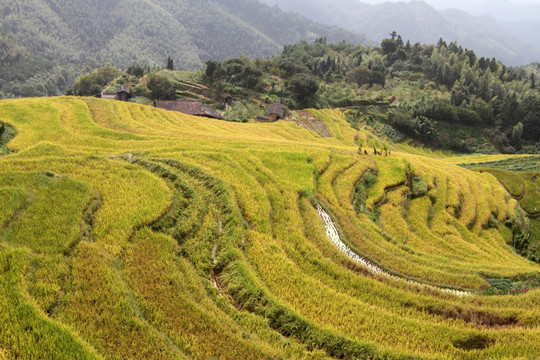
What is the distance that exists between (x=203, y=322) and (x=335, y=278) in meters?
4.02

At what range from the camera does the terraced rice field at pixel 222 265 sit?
6223 millimetres

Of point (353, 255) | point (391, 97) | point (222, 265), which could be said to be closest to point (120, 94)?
point (222, 265)

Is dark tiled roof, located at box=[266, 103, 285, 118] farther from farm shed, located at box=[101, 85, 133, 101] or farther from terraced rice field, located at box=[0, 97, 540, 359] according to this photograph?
terraced rice field, located at box=[0, 97, 540, 359]

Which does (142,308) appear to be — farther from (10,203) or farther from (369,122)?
(369,122)

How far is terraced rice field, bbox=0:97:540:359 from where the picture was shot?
6.22 metres

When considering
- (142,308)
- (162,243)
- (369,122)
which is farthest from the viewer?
(369,122)

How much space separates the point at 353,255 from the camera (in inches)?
430

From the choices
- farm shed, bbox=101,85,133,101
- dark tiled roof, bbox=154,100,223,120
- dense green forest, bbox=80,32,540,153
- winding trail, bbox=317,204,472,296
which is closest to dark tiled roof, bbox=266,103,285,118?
dense green forest, bbox=80,32,540,153

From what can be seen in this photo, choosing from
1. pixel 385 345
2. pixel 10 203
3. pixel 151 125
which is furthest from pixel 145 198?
pixel 151 125

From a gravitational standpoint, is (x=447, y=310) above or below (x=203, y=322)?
above

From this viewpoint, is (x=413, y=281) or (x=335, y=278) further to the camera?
(x=413, y=281)

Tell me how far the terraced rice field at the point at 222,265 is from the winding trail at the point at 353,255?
0.25 feet

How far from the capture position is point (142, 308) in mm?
6617

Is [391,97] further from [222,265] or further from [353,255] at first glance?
[222,265]
